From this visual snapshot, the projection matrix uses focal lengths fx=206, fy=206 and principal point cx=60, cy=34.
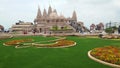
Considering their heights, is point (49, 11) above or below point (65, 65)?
above

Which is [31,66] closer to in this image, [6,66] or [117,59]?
[6,66]

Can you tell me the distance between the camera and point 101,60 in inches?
582

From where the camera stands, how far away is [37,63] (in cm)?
1495

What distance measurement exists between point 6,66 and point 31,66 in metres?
1.80

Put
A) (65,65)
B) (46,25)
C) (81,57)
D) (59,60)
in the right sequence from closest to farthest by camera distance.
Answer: (65,65) < (59,60) < (81,57) < (46,25)

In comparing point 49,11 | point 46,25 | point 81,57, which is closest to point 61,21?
point 46,25

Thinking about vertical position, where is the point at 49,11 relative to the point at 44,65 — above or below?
above

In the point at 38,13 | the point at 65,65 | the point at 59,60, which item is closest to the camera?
the point at 65,65

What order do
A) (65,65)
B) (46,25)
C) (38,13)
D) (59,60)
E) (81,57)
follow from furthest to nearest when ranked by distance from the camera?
1. (38,13)
2. (46,25)
3. (81,57)
4. (59,60)
5. (65,65)

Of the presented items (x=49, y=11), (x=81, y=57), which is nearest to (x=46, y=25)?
(x=49, y=11)

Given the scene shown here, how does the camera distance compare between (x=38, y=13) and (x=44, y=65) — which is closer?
(x=44, y=65)

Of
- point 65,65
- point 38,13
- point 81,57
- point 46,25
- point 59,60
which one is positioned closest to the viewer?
point 65,65

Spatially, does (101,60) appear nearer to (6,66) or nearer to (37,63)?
(37,63)

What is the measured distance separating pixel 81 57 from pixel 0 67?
250 inches
